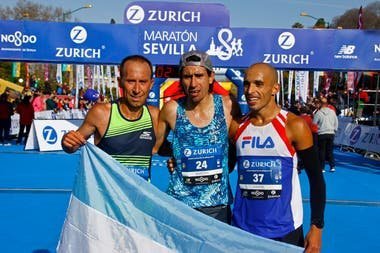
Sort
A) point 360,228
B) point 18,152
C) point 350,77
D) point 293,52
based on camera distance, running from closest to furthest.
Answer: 1. point 360,228
2. point 293,52
3. point 18,152
4. point 350,77

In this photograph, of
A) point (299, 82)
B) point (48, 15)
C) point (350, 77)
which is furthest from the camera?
point (48, 15)

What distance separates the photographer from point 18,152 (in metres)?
16.6

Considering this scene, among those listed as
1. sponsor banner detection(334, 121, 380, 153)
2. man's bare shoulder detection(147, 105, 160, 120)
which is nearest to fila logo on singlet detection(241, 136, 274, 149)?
man's bare shoulder detection(147, 105, 160, 120)

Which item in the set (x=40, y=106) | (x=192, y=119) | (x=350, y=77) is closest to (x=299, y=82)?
(x=350, y=77)

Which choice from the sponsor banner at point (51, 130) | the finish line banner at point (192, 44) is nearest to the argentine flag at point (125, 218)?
the finish line banner at point (192, 44)

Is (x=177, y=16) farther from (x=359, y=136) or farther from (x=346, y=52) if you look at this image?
(x=359, y=136)

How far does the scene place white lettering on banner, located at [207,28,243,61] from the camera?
45.6 ft

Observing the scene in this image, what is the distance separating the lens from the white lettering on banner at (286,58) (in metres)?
14.0

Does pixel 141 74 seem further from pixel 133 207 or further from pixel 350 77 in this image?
pixel 350 77

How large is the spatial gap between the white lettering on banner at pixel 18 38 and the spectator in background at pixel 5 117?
5.48 meters

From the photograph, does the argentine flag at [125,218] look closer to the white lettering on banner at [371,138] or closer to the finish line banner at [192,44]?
the finish line banner at [192,44]

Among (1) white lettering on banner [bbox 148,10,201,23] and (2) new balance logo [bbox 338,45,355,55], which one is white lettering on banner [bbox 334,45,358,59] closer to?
(2) new balance logo [bbox 338,45,355,55]

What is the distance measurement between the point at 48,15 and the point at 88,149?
167ft

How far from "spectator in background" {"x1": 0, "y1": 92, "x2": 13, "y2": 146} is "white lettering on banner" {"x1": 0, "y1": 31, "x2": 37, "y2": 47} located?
5482 mm
